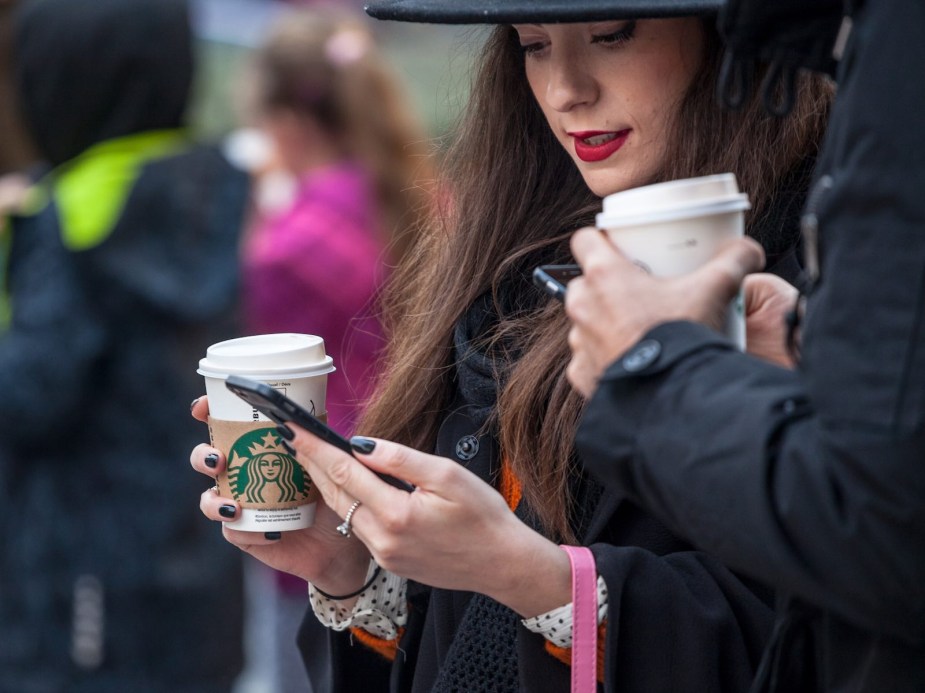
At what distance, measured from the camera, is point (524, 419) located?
1890 mm

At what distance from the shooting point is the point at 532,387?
1895 mm

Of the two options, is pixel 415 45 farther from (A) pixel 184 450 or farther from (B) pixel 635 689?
(B) pixel 635 689

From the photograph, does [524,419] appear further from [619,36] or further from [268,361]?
[619,36]

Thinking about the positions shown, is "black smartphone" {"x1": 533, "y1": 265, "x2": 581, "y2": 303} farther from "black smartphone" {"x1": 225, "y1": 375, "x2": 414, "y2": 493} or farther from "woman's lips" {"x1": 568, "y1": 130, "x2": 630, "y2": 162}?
"woman's lips" {"x1": 568, "y1": 130, "x2": 630, "y2": 162}

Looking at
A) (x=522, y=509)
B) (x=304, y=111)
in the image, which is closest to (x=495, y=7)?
(x=522, y=509)

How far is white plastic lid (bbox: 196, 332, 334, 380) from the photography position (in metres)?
1.67

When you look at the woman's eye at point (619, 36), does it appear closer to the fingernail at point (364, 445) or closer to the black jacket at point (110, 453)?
the fingernail at point (364, 445)

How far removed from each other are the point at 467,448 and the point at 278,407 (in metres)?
0.52

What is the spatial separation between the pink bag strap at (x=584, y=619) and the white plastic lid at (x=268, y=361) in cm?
40

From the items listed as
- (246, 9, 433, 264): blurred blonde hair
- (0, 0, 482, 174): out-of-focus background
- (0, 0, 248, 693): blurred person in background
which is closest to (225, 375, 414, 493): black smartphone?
(0, 0, 248, 693): blurred person in background

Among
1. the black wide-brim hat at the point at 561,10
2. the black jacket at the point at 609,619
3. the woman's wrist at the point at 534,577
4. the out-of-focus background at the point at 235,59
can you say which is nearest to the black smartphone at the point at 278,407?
the woman's wrist at the point at 534,577

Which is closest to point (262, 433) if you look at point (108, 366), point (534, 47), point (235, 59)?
point (534, 47)

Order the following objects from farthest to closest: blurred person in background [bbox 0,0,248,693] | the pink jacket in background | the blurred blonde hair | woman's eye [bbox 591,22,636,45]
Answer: the blurred blonde hair → the pink jacket in background → blurred person in background [bbox 0,0,248,693] → woman's eye [bbox 591,22,636,45]

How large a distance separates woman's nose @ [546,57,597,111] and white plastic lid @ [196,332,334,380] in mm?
509
